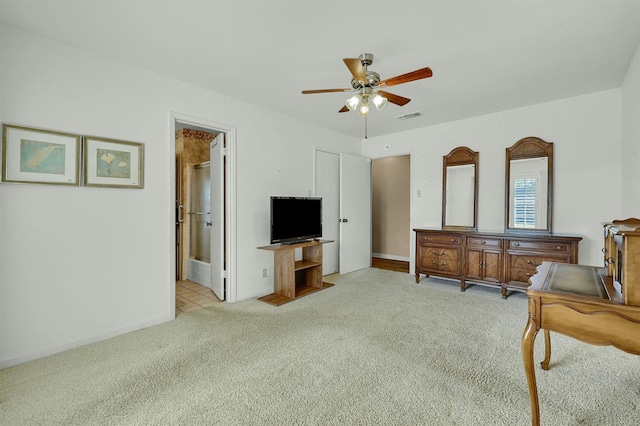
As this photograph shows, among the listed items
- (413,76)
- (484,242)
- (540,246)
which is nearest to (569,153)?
(540,246)

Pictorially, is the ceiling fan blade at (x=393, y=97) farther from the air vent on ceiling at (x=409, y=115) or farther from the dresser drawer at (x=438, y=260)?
the dresser drawer at (x=438, y=260)

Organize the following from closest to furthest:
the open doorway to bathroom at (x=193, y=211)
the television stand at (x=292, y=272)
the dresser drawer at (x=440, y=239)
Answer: the television stand at (x=292, y=272) < the dresser drawer at (x=440, y=239) < the open doorway to bathroom at (x=193, y=211)

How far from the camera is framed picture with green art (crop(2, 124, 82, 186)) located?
2148mm

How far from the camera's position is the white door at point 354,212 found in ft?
16.4

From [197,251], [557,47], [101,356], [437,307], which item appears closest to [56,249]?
[101,356]

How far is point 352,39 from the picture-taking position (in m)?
2.28

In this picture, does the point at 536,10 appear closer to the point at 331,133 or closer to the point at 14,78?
the point at 331,133

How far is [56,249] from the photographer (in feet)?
7.72

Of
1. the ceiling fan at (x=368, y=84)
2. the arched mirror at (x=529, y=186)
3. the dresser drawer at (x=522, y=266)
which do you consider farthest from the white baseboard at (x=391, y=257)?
the ceiling fan at (x=368, y=84)

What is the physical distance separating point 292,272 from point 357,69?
2.42 meters

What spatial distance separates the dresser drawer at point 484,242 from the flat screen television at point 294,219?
6.82 feet

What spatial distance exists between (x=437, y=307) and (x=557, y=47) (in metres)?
2.69

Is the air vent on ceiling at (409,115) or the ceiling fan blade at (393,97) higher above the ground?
the air vent on ceiling at (409,115)

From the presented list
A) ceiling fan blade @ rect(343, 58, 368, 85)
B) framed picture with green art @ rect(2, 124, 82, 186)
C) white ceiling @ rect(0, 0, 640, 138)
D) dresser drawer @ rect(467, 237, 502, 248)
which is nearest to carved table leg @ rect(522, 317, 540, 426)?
ceiling fan blade @ rect(343, 58, 368, 85)
